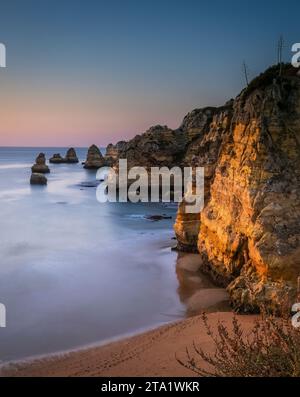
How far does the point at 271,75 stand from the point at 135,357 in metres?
8.47

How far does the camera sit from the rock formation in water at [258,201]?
367 inches

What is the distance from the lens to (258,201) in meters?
10.3

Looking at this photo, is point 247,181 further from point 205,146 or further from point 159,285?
point 205,146

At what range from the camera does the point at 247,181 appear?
35.9 feet

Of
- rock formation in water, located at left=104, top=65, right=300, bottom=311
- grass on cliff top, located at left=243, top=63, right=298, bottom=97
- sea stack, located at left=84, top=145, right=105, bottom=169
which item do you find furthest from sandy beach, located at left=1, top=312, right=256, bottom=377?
sea stack, located at left=84, top=145, right=105, bottom=169

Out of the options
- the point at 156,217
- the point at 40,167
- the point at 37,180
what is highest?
the point at 40,167

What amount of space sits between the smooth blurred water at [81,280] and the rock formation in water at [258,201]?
1969mm

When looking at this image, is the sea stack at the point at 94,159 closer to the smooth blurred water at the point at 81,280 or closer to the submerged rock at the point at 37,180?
the submerged rock at the point at 37,180

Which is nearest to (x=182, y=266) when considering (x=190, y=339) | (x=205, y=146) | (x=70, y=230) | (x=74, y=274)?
(x=74, y=274)

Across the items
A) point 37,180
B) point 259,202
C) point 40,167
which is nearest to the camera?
point 259,202

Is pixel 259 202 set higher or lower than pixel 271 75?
lower

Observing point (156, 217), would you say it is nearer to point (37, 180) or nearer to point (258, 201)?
point (258, 201)

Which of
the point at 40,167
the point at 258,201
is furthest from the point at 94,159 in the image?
the point at 258,201

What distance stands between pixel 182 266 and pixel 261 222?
5.48 m
